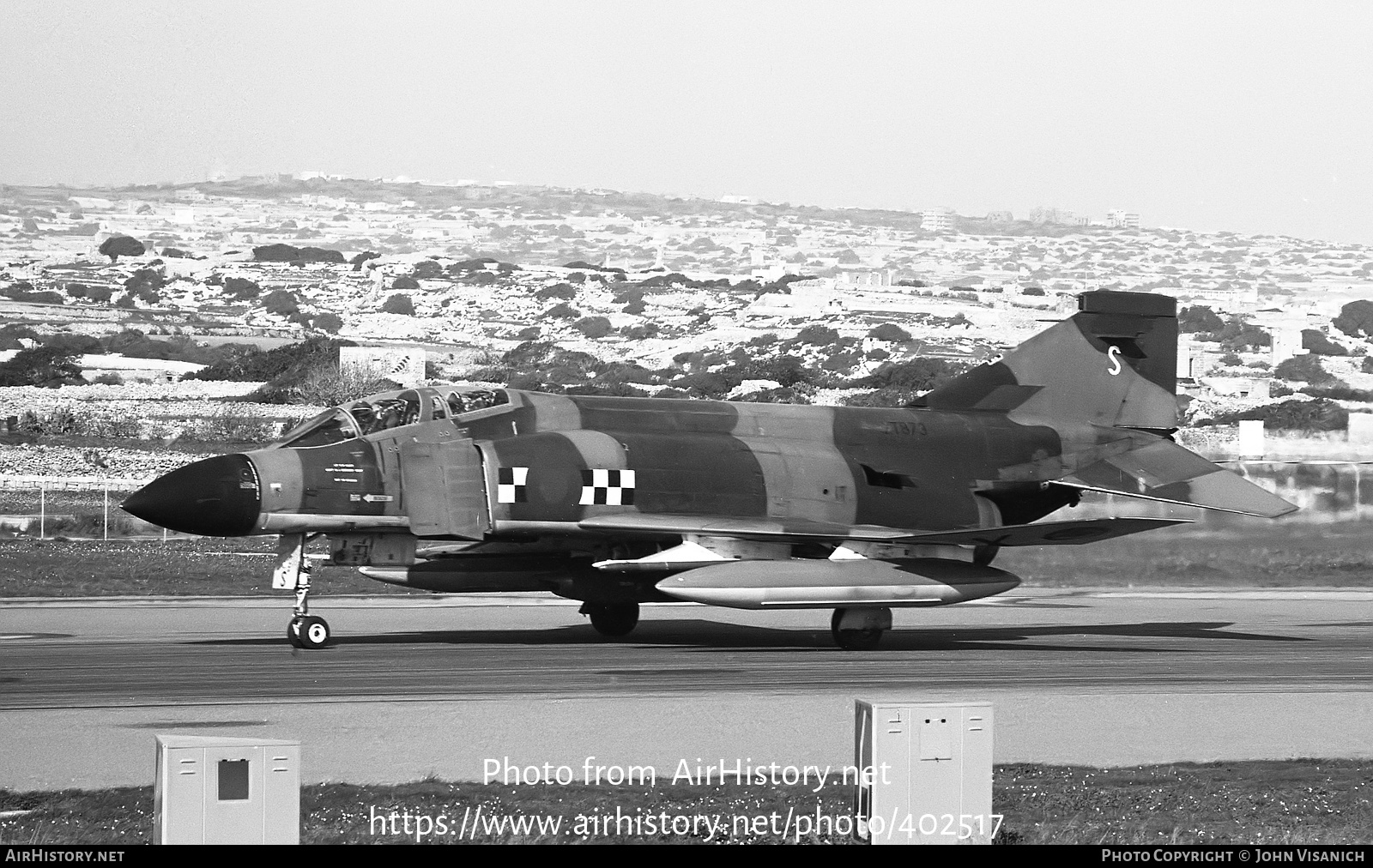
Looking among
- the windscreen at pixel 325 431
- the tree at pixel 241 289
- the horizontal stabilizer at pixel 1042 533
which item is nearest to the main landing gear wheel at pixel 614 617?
the horizontal stabilizer at pixel 1042 533

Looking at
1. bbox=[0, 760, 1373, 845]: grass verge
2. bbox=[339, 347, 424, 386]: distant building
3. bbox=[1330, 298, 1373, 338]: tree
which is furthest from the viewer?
bbox=[1330, 298, 1373, 338]: tree

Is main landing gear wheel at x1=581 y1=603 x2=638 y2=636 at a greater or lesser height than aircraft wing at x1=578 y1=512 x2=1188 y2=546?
lesser

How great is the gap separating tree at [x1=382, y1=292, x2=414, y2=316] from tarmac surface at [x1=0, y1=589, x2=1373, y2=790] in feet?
379

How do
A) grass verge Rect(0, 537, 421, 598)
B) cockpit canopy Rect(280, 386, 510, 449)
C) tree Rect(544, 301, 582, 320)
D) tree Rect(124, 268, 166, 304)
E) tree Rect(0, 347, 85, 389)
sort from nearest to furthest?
cockpit canopy Rect(280, 386, 510, 449) → grass verge Rect(0, 537, 421, 598) → tree Rect(0, 347, 85, 389) → tree Rect(544, 301, 582, 320) → tree Rect(124, 268, 166, 304)

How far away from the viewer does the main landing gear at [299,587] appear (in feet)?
53.8

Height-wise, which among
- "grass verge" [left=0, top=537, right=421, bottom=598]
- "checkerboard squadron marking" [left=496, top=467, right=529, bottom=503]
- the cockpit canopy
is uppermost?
the cockpit canopy

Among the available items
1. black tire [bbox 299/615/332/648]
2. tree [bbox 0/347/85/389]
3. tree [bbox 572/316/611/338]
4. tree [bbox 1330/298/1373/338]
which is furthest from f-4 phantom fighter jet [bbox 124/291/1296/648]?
tree [bbox 1330/298/1373/338]

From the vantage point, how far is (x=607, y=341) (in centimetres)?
11156

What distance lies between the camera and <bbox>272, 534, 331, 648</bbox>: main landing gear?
53.8ft

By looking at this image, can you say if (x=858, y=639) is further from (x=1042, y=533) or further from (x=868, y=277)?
(x=868, y=277)

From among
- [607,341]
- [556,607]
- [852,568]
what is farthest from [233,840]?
[607,341]

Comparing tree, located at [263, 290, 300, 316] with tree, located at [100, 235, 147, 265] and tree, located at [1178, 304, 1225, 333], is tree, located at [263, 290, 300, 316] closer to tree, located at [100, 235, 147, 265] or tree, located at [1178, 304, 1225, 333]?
tree, located at [100, 235, 147, 265]

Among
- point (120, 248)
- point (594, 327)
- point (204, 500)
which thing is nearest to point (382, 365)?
point (594, 327)

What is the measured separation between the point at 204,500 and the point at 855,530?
6908 mm
